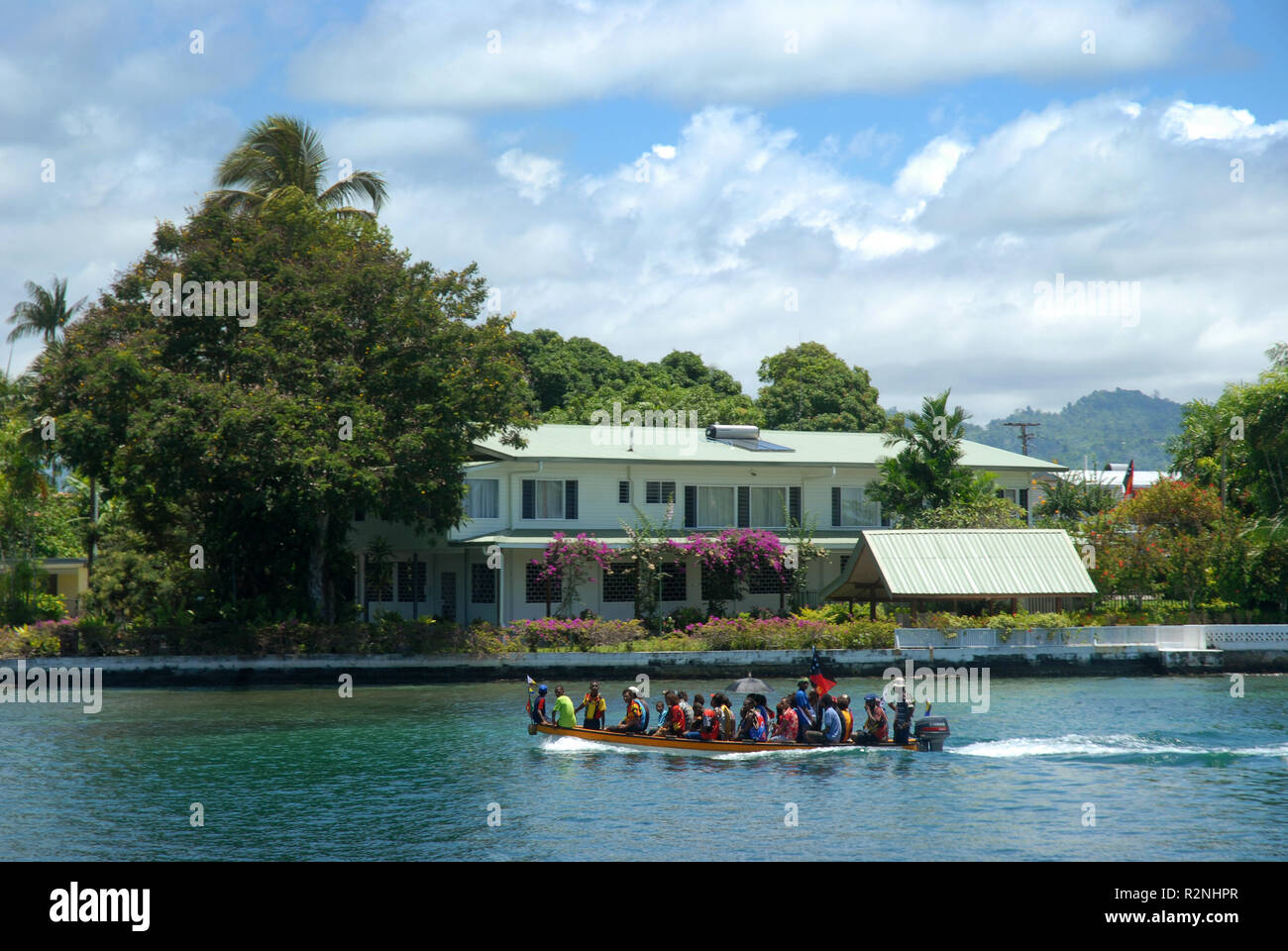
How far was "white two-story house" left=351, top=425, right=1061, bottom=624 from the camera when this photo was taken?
44281 millimetres

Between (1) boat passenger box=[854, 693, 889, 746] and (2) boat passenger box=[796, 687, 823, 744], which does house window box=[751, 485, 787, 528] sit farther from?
(1) boat passenger box=[854, 693, 889, 746]

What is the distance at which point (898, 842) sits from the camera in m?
18.9

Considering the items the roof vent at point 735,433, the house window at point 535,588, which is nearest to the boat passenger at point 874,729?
the house window at point 535,588

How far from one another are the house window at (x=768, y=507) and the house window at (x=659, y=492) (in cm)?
346

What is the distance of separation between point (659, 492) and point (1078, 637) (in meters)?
15.6

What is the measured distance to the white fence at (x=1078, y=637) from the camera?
130ft

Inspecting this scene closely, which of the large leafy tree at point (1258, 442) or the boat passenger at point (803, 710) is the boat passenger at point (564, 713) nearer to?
the boat passenger at point (803, 710)

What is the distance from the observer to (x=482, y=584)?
45.7 metres

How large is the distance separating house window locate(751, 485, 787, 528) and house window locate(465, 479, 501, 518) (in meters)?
10.2

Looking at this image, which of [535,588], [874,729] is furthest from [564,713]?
[535,588]

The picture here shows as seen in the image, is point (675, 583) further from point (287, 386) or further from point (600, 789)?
point (600, 789)

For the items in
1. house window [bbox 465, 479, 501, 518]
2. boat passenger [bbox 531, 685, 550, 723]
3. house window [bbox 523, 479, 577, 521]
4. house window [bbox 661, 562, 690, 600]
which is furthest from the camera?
house window [bbox 661, 562, 690, 600]

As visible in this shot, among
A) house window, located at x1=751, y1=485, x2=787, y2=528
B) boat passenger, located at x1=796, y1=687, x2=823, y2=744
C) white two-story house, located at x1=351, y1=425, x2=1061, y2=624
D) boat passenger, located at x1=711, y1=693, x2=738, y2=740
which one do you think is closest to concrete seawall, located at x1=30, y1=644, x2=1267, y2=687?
white two-story house, located at x1=351, y1=425, x2=1061, y2=624
